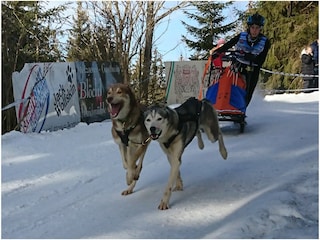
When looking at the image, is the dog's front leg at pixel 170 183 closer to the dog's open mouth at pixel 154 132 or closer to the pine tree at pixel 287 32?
the dog's open mouth at pixel 154 132

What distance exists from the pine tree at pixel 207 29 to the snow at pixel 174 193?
13.3 meters

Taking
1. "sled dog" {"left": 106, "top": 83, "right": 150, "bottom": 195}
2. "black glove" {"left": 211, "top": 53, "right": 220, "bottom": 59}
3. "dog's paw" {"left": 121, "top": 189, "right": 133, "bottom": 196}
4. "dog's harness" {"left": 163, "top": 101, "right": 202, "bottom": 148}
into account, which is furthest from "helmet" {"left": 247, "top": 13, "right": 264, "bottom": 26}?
"dog's paw" {"left": 121, "top": 189, "right": 133, "bottom": 196}

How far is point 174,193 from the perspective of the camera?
4.72 m

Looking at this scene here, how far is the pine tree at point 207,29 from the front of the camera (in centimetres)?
2038

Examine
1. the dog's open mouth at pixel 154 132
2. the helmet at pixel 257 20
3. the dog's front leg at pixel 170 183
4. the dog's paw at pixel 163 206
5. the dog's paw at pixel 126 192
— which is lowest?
the dog's paw at pixel 126 192

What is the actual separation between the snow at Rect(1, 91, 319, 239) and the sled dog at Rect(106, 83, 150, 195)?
0.42 m

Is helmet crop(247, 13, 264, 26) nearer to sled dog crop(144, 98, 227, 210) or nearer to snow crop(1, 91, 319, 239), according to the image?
snow crop(1, 91, 319, 239)

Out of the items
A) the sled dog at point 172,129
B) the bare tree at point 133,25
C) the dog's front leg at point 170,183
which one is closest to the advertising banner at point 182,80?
the bare tree at point 133,25

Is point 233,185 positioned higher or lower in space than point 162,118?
lower

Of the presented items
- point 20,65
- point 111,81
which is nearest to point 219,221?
point 111,81

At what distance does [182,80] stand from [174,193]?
35.6 ft

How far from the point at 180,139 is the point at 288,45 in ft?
53.2

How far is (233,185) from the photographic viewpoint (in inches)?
191

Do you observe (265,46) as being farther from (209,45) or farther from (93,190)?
(209,45)
